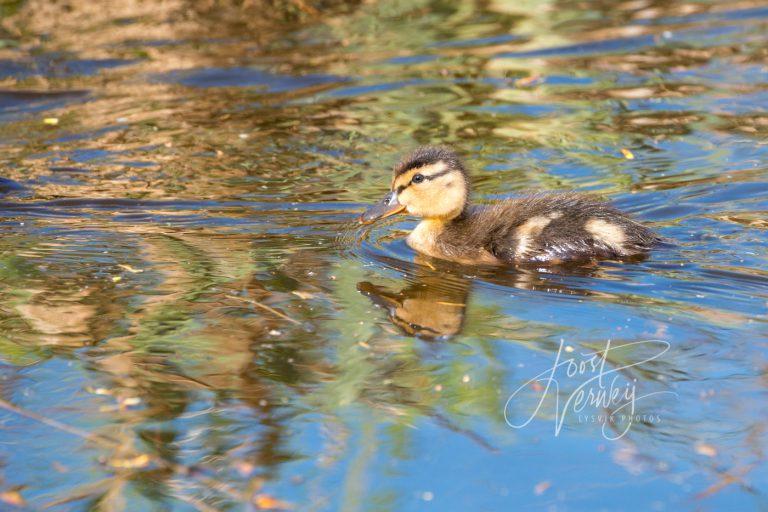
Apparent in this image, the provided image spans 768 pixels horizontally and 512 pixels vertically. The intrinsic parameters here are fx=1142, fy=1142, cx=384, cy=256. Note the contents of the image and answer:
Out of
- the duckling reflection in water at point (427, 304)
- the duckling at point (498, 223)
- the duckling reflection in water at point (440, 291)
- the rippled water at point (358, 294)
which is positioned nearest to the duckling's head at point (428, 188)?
the duckling at point (498, 223)

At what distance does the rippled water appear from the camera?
336 centimetres

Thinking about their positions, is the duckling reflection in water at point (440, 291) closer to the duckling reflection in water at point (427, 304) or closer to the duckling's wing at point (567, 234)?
the duckling reflection in water at point (427, 304)

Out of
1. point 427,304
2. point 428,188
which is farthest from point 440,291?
point 428,188

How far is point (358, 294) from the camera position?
4895 mm

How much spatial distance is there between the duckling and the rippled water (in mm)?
159

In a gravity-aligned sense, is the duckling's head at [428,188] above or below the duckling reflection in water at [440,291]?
above

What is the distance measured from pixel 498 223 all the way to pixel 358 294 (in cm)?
95

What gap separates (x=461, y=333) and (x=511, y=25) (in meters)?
7.51

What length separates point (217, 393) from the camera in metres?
3.86

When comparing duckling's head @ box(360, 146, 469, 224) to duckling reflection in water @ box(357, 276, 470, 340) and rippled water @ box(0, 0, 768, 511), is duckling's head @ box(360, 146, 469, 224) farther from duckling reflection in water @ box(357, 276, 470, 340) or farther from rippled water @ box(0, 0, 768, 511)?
duckling reflection in water @ box(357, 276, 470, 340)

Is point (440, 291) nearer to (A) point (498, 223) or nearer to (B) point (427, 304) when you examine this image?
(B) point (427, 304)

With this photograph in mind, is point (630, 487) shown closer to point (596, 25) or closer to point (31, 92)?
point (31, 92)

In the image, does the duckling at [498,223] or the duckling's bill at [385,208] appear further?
the duckling's bill at [385,208]

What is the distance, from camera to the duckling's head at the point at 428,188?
5645 millimetres
